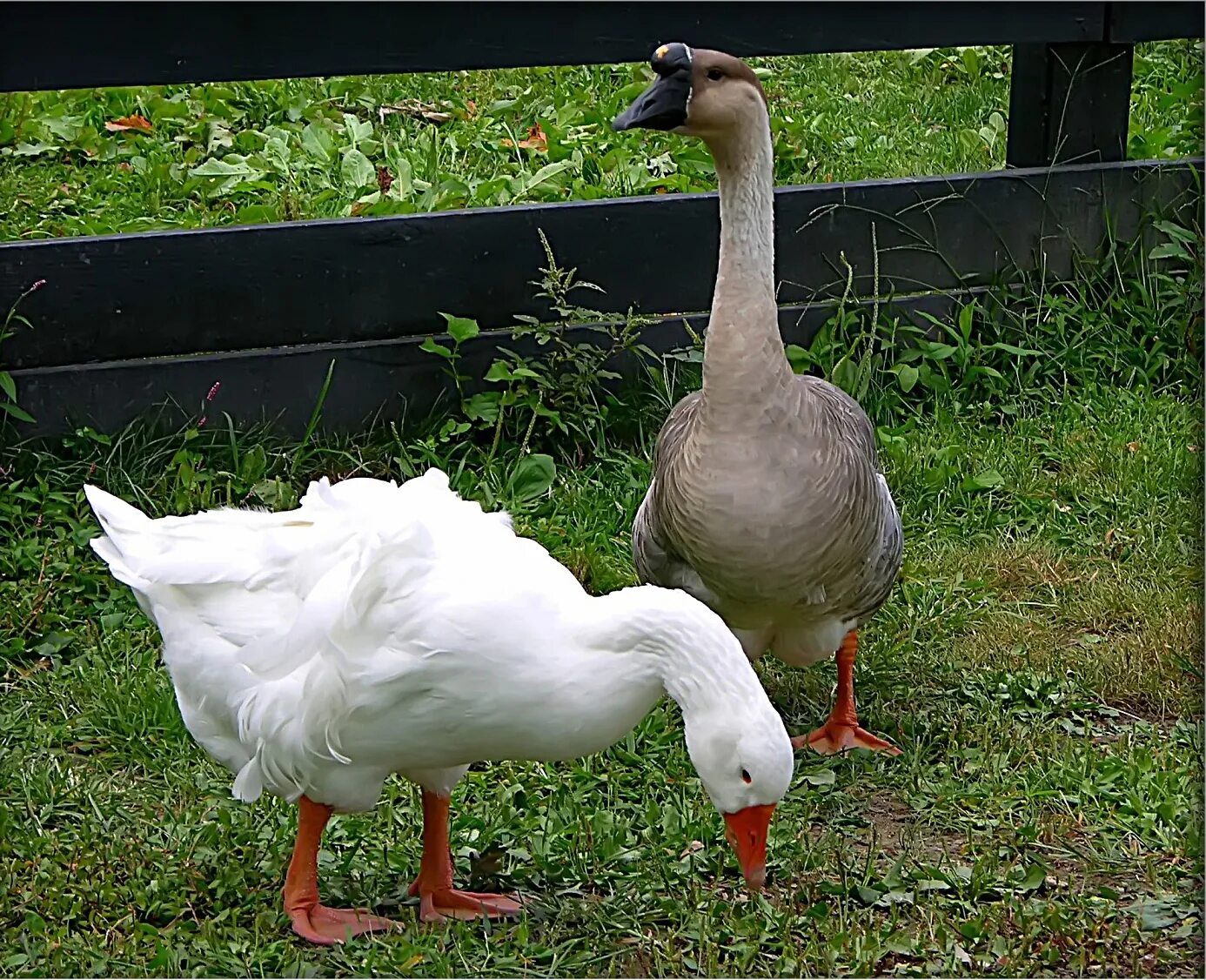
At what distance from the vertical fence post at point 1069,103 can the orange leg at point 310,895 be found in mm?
3927

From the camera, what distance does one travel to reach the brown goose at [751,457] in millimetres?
3629

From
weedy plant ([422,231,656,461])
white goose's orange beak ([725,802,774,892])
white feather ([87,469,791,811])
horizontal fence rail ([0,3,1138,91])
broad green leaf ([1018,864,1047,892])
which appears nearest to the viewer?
white feather ([87,469,791,811])

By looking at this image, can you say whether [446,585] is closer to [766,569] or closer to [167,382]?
[766,569]

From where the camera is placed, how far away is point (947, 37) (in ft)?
17.6

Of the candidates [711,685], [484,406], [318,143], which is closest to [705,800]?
[711,685]

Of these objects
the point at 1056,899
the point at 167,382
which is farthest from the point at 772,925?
the point at 167,382

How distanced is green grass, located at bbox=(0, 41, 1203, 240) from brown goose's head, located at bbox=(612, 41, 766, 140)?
2.11 m

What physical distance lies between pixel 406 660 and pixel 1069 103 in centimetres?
397

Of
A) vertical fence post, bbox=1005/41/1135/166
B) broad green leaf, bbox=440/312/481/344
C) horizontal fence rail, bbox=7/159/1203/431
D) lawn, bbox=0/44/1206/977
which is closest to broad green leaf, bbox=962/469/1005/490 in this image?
lawn, bbox=0/44/1206/977

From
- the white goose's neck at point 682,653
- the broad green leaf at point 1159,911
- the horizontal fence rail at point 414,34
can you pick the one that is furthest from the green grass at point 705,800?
the horizontal fence rail at point 414,34

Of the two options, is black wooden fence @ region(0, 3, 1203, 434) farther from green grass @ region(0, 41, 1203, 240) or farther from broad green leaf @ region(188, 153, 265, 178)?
broad green leaf @ region(188, 153, 265, 178)

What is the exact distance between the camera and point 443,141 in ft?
22.3

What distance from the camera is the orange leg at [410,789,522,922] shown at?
3.27 meters

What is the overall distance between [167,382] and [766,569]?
226cm
